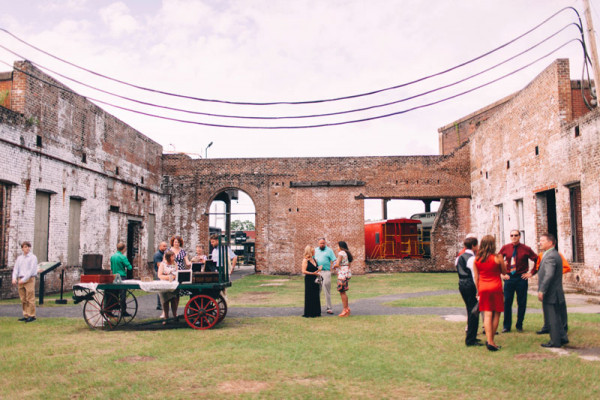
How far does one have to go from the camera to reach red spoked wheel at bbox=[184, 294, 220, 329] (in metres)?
8.73

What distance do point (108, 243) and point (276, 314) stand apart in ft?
37.9

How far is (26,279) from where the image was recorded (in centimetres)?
980

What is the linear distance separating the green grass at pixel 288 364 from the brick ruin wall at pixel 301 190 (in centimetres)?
1661

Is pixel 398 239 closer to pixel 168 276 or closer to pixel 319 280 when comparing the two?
pixel 319 280

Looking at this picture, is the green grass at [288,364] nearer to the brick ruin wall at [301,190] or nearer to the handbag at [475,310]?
the handbag at [475,310]

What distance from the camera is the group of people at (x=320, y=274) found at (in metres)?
10.1

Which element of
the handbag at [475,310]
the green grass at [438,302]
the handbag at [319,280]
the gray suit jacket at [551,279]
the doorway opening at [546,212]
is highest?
the doorway opening at [546,212]

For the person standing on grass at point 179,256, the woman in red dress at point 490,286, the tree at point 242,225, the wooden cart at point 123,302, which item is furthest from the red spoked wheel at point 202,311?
the tree at point 242,225

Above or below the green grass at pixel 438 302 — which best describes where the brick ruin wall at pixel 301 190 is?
above

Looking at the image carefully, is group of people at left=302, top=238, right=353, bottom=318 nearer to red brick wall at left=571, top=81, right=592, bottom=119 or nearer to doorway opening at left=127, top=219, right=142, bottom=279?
red brick wall at left=571, top=81, right=592, bottom=119

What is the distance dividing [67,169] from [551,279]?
15.2 meters

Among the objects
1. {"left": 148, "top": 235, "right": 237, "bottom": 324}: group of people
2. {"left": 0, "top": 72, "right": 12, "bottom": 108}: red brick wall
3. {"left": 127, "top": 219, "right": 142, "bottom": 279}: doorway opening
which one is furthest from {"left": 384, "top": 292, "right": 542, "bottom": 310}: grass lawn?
{"left": 127, "top": 219, "right": 142, "bottom": 279}: doorway opening

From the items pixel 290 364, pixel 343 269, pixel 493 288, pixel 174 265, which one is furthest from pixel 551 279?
pixel 174 265

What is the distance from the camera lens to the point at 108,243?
771 inches
